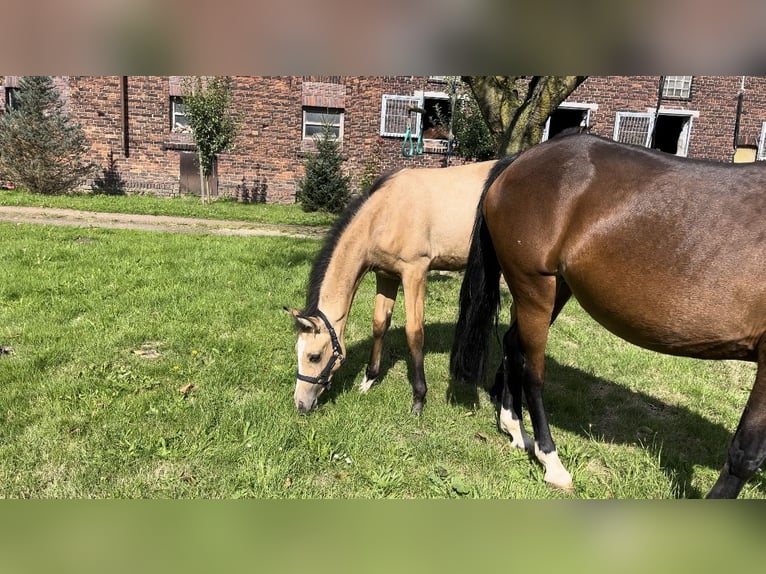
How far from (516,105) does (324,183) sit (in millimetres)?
9709

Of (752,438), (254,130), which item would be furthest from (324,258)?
(254,130)

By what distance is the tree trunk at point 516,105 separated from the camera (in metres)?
5.05

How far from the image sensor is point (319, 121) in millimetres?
17453

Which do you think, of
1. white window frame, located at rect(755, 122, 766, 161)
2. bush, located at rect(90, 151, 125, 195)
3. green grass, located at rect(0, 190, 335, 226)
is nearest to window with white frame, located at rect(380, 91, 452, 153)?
green grass, located at rect(0, 190, 335, 226)

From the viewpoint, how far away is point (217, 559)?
29.2 inches

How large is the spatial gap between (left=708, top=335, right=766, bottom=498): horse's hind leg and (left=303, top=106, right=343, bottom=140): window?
16.4m

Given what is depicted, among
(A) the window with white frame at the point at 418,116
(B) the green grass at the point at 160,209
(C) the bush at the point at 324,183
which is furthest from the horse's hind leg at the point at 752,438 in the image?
(A) the window with white frame at the point at 418,116

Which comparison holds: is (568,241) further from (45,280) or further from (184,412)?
(45,280)

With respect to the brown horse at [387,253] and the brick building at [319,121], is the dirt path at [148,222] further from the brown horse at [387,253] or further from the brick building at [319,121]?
the brown horse at [387,253]

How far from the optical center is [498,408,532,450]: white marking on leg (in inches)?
133

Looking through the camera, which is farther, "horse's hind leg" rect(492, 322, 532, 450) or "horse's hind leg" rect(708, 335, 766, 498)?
"horse's hind leg" rect(492, 322, 532, 450)

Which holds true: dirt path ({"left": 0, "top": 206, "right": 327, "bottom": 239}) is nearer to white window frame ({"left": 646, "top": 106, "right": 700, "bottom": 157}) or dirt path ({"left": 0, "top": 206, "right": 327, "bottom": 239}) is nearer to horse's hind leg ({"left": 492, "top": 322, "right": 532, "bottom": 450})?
horse's hind leg ({"left": 492, "top": 322, "right": 532, "bottom": 450})

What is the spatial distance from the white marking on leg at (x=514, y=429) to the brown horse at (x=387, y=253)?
0.66 metres

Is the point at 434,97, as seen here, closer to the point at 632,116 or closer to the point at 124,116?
the point at 632,116
